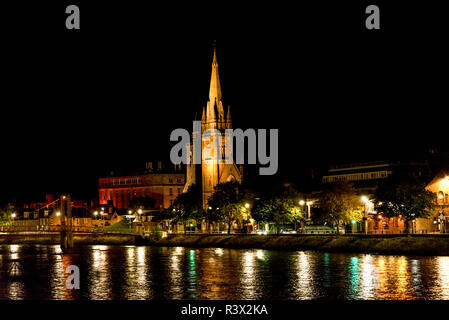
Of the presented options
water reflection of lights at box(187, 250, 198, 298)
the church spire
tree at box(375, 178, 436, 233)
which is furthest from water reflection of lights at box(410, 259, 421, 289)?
the church spire

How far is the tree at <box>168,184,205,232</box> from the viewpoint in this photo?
145 metres

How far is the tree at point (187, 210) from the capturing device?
476 feet

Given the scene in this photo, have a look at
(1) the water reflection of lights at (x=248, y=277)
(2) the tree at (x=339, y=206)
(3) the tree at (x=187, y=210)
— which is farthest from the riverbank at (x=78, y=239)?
(1) the water reflection of lights at (x=248, y=277)

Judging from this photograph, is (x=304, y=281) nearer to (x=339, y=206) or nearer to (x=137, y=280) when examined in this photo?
(x=137, y=280)

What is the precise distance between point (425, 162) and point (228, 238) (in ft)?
218

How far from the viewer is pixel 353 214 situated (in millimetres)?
104750

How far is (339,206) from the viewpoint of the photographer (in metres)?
103

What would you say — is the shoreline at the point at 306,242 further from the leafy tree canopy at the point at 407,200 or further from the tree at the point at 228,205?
the tree at the point at 228,205

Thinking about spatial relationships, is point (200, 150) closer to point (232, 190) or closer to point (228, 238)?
point (232, 190)

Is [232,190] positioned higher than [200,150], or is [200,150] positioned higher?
[200,150]

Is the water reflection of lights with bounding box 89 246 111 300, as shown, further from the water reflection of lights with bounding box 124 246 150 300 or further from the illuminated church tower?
the illuminated church tower

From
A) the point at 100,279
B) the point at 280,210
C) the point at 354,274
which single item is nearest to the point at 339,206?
the point at 280,210
